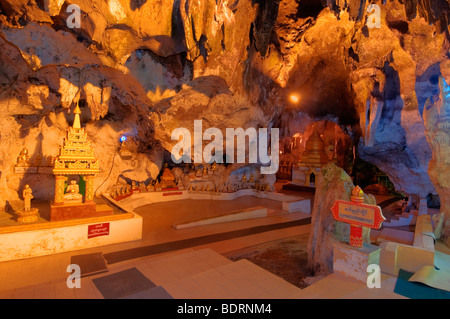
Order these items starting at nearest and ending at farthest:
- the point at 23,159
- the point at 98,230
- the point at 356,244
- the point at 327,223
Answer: the point at 356,244 → the point at 327,223 → the point at 98,230 → the point at 23,159

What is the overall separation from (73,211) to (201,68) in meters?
6.81

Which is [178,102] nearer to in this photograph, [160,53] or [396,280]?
[160,53]

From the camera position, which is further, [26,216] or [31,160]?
[31,160]

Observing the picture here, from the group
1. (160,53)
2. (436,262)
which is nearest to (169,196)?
(160,53)

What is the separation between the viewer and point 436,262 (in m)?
6.85

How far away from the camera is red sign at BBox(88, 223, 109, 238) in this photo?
25.5ft

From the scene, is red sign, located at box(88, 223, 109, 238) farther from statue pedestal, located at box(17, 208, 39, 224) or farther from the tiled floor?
statue pedestal, located at box(17, 208, 39, 224)

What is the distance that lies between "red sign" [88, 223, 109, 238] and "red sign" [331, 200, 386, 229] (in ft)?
22.5

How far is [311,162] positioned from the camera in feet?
77.9

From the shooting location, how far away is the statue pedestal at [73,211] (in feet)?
26.0

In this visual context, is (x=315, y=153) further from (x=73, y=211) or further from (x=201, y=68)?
(x=73, y=211)

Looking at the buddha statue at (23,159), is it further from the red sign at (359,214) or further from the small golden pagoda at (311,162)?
the small golden pagoda at (311,162)

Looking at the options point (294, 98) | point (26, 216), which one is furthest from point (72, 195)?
point (294, 98)

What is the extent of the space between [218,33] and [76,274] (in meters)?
8.68
